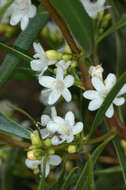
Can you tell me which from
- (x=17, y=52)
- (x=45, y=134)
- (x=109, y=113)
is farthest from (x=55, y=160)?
(x=17, y=52)

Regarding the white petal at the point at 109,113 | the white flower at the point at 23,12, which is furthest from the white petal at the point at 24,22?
the white petal at the point at 109,113

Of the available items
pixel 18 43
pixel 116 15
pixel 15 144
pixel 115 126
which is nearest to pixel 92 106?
pixel 115 126

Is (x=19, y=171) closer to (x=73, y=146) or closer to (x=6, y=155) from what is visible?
(x=6, y=155)

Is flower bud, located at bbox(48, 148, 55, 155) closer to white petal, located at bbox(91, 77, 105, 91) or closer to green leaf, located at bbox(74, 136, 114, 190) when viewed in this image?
green leaf, located at bbox(74, 136, 114, 190)

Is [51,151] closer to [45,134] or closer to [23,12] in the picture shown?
[45,134]

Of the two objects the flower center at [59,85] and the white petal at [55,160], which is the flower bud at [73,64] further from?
the white petal at [55,160]

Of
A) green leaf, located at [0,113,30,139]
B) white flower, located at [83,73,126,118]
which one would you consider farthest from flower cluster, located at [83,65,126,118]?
green leaf, located at [0,113,30,139]
